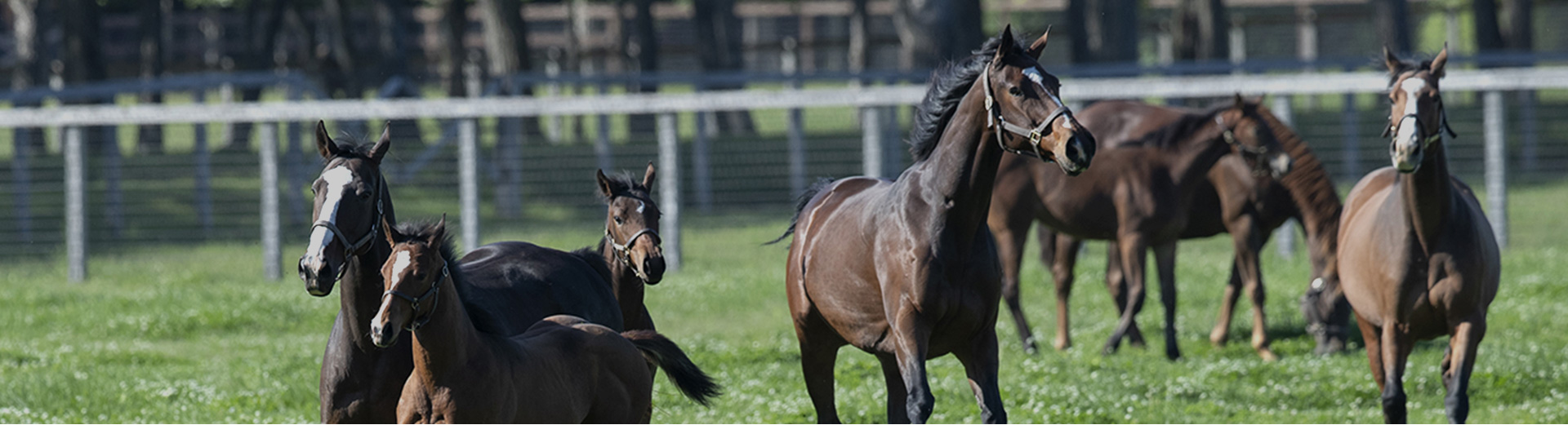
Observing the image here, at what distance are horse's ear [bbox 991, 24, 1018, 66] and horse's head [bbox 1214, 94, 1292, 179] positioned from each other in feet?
18.2

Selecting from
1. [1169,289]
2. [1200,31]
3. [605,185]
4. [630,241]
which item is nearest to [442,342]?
[630,241]

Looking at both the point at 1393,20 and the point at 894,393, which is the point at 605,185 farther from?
the point at 1393,20

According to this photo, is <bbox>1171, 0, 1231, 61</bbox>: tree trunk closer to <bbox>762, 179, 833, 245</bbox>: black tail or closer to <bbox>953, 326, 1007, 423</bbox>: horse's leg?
<bbox>762, 179, 833, 245</bbox>: black tail

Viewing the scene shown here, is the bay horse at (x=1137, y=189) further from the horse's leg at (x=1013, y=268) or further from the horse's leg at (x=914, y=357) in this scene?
the horse's leg at (x=914, y=357)

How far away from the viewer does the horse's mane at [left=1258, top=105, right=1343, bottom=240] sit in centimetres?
1120

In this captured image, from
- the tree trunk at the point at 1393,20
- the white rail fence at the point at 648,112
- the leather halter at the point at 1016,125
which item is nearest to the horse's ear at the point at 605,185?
the leather halter at the point at 1016,125

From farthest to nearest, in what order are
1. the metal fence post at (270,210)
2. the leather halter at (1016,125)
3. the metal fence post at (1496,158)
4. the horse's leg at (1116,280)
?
the metal fence post at (270,210) < the metal fence post at (1496,158) < the horse's leg at (1116,280) < the leather halter at (1016,125)

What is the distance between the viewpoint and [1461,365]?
7.41 meters

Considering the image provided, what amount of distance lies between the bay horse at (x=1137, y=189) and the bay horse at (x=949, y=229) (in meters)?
4.51

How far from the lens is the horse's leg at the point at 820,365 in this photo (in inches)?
291

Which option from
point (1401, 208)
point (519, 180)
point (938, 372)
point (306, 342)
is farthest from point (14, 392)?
point (519, 180)

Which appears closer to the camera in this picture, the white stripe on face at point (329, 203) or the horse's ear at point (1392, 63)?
the white stripe on face at point (329, 203)

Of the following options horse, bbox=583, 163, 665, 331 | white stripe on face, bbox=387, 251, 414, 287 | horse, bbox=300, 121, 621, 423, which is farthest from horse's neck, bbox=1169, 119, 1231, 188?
white stripe on face, bbox=387, 251, 414, 287

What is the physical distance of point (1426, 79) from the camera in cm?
741
